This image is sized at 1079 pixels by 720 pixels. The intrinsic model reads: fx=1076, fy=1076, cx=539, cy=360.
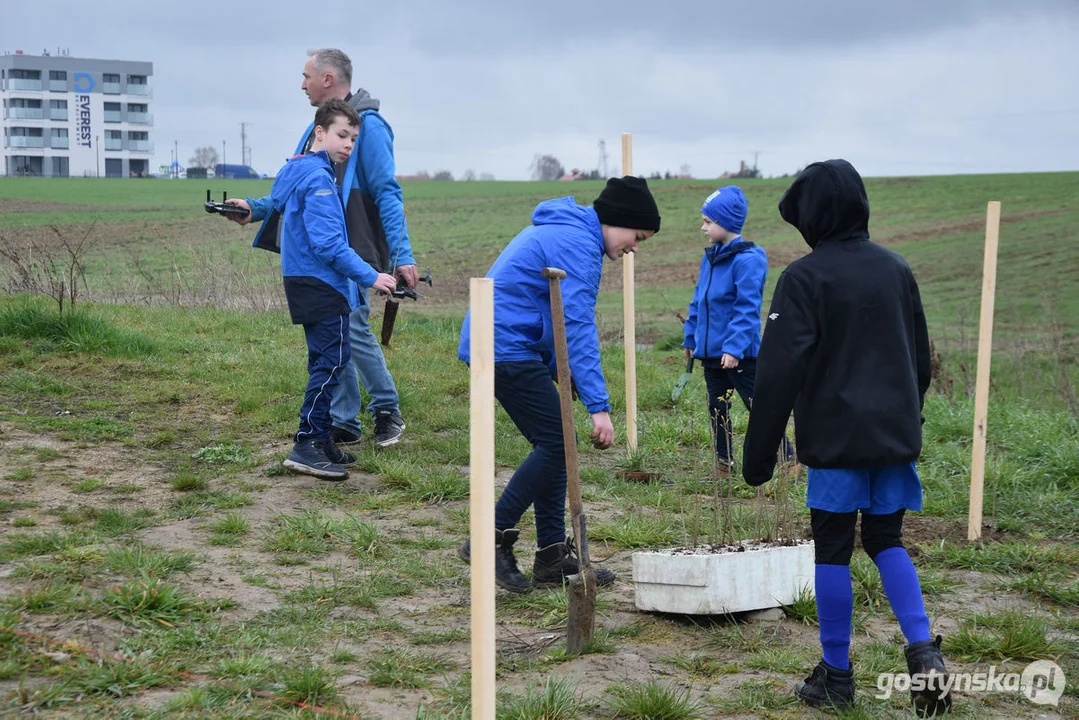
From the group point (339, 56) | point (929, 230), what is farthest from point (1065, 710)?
point (929, 230)

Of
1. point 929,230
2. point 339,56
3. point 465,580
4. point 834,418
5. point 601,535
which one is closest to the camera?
point 834,418

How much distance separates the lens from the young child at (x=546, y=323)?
14.4ft

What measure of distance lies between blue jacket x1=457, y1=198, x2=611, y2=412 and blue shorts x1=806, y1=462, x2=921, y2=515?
108cm

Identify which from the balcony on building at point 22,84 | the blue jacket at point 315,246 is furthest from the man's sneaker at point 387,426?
the balcony on building at point 22,84

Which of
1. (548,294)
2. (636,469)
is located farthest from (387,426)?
(548,294)

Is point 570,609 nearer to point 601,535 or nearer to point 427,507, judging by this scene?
point 601,535

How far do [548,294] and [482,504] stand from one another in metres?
1.92

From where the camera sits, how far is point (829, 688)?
3520mm

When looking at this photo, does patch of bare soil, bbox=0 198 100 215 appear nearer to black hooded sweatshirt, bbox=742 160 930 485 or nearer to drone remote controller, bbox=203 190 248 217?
drone remote controller, bbox=203 190 248 217

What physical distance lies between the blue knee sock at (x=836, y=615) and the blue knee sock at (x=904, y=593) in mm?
149

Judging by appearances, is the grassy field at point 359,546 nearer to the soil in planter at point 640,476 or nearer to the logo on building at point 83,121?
the soil in planter at point 640,476

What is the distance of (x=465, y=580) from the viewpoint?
15.7 feet

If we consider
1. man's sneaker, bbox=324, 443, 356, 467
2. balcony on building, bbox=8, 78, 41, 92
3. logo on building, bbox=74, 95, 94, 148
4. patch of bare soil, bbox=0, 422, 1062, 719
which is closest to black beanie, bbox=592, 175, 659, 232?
patch of bare soil, bbox=0, 422, 1062, 719

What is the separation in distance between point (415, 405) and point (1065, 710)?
504cm
